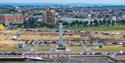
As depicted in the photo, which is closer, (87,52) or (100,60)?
(100,60)

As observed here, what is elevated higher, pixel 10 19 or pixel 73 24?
pixel 73 24

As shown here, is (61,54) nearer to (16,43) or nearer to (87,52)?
(87,52)

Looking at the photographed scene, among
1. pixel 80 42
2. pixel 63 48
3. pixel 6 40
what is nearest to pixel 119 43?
pixel 80 42

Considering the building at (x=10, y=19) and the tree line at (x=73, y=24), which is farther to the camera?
the building at (x=10, y=19)

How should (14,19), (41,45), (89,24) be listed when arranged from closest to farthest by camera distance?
(41,45) → (89,24) → (14,19)

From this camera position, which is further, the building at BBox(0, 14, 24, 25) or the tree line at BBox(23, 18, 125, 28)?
the building at BBox(0, 14, 24, 25)

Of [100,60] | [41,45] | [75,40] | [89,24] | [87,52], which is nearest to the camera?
[100,60]

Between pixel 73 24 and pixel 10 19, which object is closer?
pixel 73 24

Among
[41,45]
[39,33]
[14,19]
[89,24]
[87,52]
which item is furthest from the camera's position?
[14,19]

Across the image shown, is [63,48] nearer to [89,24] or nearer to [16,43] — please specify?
[16,43]

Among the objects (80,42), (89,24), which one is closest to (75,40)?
(80,42)
